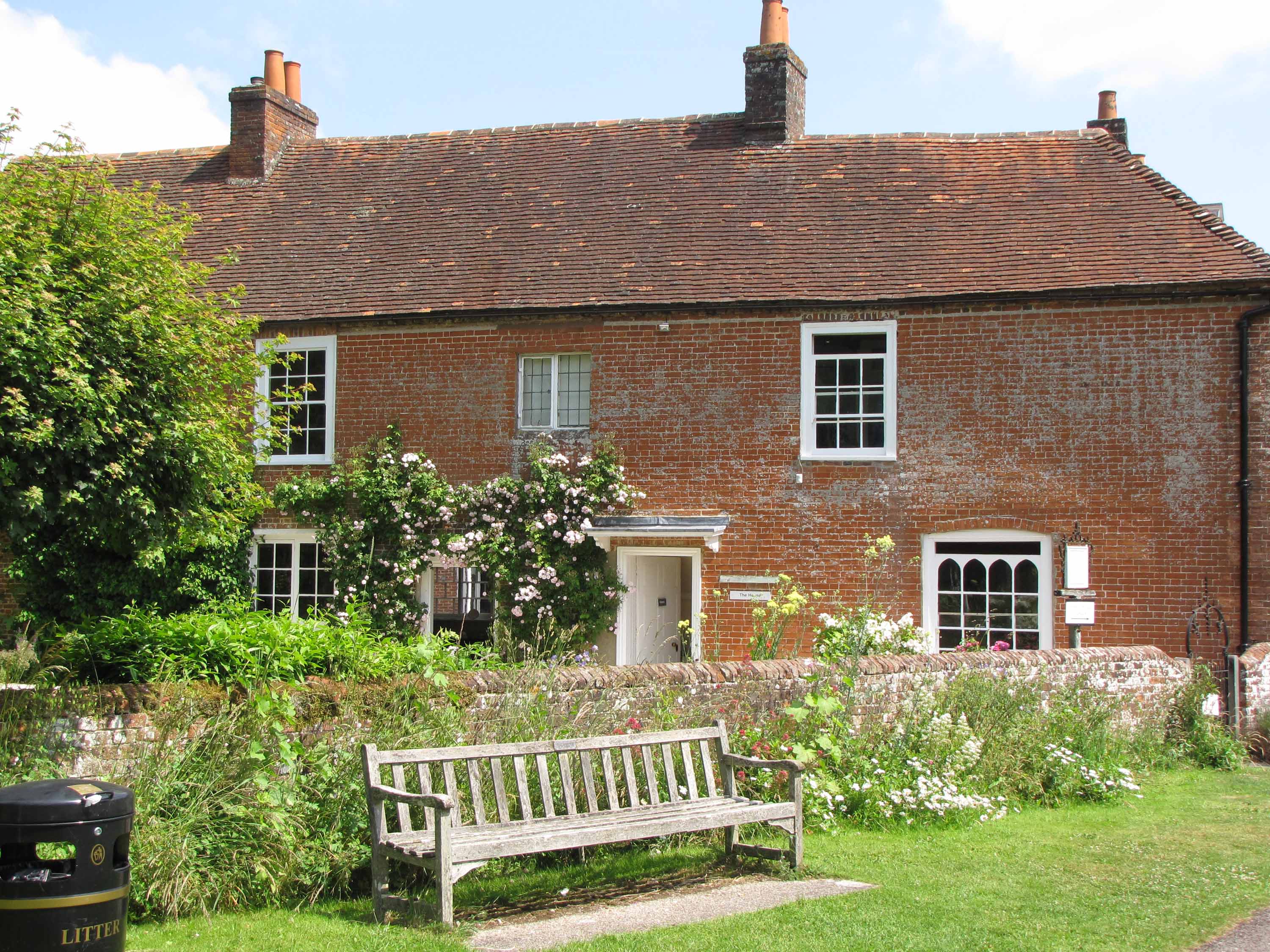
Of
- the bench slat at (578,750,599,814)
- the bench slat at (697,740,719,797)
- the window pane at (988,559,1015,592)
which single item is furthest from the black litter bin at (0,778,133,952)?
the window pane at (988,559,1015,592)

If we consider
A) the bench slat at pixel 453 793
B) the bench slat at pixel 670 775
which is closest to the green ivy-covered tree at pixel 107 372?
the bench slat at pixel 453 793

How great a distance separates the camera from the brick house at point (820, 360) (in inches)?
554

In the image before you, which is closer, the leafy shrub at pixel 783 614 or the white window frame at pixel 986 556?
the leafy shrub at pixel 783 614

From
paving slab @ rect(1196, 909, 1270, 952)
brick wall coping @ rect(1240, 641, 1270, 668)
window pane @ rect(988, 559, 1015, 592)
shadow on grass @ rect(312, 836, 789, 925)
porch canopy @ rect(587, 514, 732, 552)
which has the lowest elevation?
shadow on grass @ rect(312, 836, 789, 925)

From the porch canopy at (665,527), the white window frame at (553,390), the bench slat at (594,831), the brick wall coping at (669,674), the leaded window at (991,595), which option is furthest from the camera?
the white window frame at (553,390)

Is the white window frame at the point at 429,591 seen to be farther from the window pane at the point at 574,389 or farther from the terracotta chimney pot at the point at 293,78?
the terracotta chimney pot at the point at 293,78

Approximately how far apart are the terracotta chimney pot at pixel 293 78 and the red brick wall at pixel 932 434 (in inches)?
247

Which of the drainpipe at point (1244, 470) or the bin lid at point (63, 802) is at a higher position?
the drainpipe at point (1244, 470)

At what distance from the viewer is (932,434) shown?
14.7 m

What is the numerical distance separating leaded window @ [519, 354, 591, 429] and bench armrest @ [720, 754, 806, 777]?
835 centimetres

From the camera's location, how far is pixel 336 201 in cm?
1842

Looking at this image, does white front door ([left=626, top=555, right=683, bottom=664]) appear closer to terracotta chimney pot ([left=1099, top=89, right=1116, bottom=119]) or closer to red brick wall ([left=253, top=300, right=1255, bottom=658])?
red brick wall ([left=253, top=300, right=1255, bottom=658])

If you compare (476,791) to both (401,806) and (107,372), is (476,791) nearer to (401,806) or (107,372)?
(401,806)

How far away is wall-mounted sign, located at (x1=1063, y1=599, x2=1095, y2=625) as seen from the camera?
12.5m
